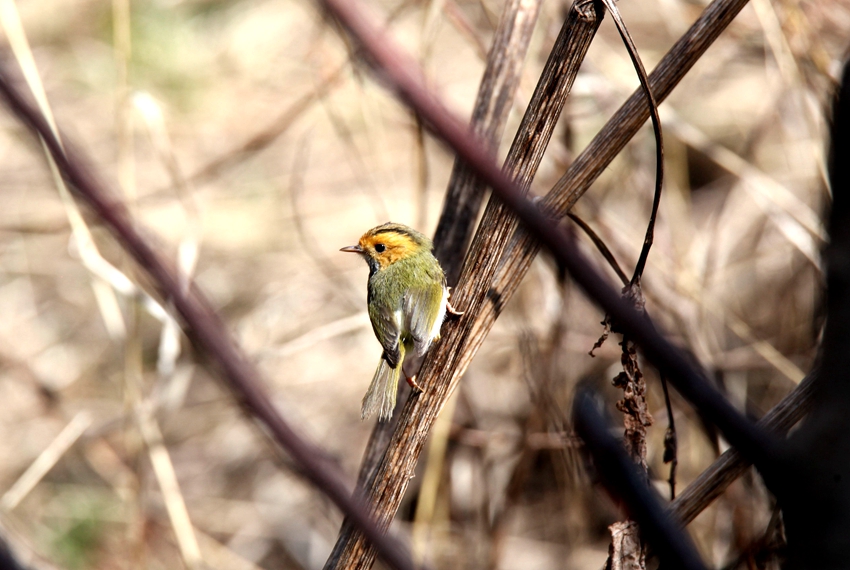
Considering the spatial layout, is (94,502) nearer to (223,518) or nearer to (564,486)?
(223,518)

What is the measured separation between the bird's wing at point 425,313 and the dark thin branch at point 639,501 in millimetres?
1473

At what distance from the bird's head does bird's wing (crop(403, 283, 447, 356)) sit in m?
0.18

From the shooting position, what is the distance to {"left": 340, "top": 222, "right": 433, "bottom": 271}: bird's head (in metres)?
2.65

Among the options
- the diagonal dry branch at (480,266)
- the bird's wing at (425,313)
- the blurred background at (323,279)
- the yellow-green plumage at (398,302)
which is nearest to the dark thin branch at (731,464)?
the blurred background at (323,279)

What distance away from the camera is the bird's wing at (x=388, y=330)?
2369mm

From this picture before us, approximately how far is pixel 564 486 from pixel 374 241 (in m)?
1.46

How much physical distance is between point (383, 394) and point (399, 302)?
0.42 metres

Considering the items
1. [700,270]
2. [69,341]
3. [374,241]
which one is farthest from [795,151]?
[69,341]

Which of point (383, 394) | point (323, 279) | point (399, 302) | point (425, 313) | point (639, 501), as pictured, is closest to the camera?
point (639, 501)

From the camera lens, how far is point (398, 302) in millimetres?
2590

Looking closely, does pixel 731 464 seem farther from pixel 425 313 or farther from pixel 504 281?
pixel 425 313

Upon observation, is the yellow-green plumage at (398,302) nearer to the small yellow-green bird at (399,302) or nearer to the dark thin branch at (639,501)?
the small yellow-green bird at (399,302)

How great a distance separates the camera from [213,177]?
5719 millimetres

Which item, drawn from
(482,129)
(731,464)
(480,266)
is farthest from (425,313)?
A: (731,464)
